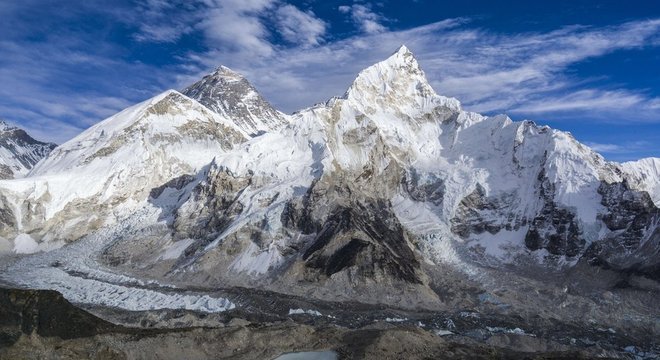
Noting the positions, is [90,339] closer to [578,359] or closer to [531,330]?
[578,359]

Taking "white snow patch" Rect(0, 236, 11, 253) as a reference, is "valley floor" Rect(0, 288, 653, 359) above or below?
below

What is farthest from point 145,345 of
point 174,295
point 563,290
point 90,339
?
point 563,290

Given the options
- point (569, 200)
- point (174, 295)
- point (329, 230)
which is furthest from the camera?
point (569, 200)

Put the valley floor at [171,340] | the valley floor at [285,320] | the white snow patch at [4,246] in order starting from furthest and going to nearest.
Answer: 1. the white snow patch at [4,246]
2. the valley floor at [285,320]
3. the valley floor at [171,340]

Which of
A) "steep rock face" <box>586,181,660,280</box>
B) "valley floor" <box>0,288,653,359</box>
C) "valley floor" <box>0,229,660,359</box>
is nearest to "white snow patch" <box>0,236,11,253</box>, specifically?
"valley floor" <box>0,229,660,359</box>

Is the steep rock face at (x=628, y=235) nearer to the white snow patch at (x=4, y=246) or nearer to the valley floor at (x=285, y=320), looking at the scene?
the valley floor at (x=285, y=320)

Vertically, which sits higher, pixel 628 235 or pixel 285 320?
pixel 628 235

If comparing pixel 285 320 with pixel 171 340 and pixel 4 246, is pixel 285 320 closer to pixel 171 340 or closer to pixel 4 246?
pixel 171 340

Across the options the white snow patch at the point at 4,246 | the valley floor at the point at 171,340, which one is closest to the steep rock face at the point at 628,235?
the valley floor at the point at 171,340

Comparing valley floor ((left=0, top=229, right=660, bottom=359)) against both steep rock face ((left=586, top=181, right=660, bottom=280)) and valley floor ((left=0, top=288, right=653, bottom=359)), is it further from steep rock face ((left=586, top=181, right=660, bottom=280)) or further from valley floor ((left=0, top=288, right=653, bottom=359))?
steep rock face ((left=586, top=181, right=660, bottom=280))

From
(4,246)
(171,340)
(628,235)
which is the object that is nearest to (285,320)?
(171,340)

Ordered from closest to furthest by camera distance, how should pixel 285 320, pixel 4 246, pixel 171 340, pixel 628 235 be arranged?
pixel 171 340 < pixel 285 320 < pixel 628 235 < pixel 4 246
